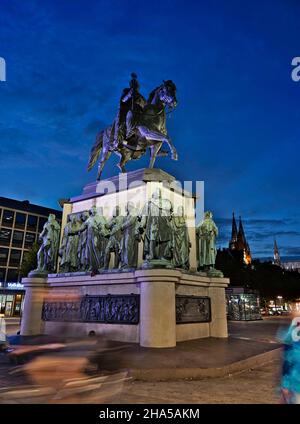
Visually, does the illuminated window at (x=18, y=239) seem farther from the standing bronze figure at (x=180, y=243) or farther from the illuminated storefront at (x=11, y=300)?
the standing bronze figure at (x=180, y=243)

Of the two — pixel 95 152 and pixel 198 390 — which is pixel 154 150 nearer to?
pixel 95 152

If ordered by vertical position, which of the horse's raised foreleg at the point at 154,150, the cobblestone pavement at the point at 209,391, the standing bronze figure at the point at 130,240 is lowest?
the cobblestone pavement at the point at 209,391

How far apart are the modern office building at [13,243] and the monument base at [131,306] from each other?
41848mm

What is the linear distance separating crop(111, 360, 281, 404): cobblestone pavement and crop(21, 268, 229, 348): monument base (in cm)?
333

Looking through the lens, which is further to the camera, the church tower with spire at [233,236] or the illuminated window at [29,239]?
the church tower with spire at [233,236]

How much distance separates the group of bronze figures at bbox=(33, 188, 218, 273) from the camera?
1138 cm

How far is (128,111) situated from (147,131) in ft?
5.55

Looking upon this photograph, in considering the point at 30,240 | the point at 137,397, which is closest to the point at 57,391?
the point at 137,397

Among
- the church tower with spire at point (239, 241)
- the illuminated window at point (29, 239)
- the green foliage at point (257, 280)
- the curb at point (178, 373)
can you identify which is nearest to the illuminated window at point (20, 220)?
the illuminated window at point (29, 239)

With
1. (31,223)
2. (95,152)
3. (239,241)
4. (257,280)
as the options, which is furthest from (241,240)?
(95,152)

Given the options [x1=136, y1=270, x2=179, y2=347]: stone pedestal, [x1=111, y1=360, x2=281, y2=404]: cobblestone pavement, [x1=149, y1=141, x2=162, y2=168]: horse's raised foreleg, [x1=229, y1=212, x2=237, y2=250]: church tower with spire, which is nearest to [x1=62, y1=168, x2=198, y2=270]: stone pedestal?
[x1=149, y1=141, x2=162, y2=168]: horse's raised foreleg

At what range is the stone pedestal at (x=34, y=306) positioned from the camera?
1393cm

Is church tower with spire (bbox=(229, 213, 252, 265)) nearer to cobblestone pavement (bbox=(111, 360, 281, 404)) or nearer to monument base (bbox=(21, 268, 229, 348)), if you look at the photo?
monument base (bbox=(21, 268, 229, 348))

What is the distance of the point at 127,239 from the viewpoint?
12.1m
